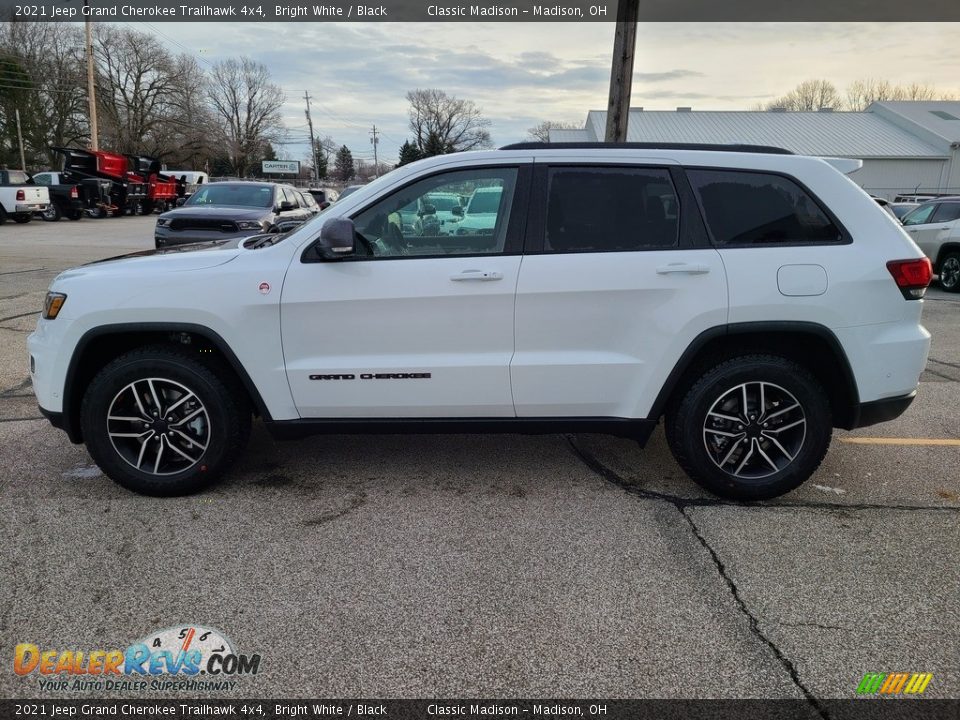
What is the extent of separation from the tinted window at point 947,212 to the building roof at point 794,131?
29199 mm

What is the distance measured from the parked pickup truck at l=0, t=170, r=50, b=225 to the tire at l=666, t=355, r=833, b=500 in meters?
27.8

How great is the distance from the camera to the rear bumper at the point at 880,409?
12.0ft

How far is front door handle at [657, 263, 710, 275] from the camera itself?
11.6 feet

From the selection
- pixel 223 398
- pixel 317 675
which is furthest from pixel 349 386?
pixel 317 675

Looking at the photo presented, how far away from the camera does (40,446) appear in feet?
14.8

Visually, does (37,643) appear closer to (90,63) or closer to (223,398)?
(223,398)

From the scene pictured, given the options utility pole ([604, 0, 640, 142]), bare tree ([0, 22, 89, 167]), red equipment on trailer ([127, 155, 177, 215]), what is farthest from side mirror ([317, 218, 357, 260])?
bare tree ([0, 22, 89, 167])

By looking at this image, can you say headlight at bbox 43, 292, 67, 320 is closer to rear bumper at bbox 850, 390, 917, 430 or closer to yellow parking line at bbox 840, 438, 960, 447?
rear bumper at bbox 850, 390, 917, 430

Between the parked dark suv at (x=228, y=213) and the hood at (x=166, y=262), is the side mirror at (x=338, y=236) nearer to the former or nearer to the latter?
the hood at (x=166, y=262)

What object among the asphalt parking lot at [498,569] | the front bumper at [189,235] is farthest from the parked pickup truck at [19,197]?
the asphalt parking lot at [498,569]

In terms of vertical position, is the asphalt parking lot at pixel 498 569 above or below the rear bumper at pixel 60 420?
below

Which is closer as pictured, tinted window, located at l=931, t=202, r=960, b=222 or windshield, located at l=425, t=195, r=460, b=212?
windshield, located at l=425, t=195, r=460, b=212

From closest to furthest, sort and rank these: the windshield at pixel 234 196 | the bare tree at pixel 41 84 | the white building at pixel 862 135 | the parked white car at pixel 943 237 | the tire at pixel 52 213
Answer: the parked white car at pixel 943 237 < the windshield at pixel 234 196 < the tire at pixel 52 213 < the white building at pixel 862 135 < the bare tree at pixel 41 84

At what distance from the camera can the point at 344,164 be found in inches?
4599
